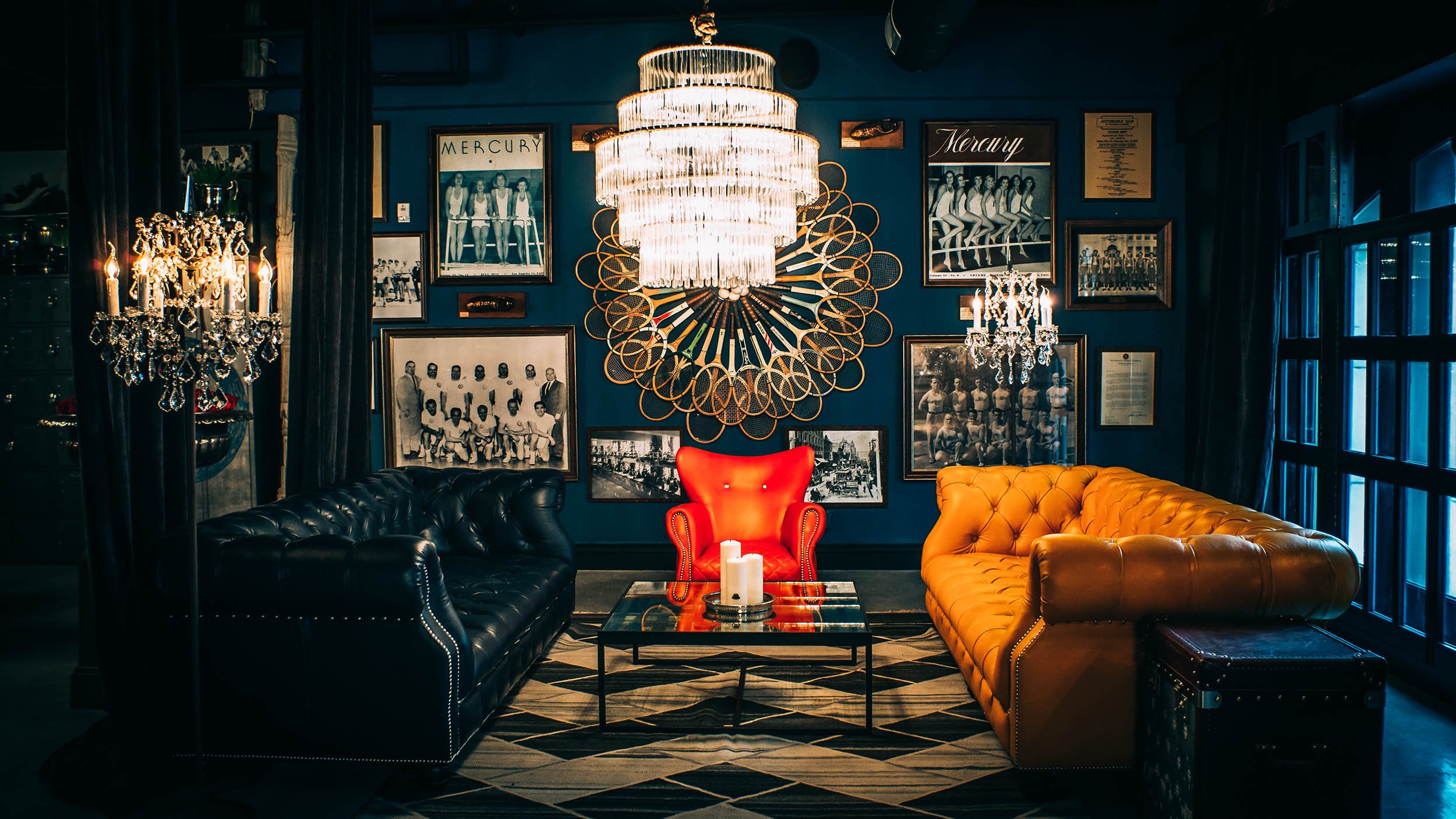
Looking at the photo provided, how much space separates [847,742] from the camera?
10.9ft

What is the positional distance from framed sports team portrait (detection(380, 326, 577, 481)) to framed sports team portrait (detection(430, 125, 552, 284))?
1.29 feet

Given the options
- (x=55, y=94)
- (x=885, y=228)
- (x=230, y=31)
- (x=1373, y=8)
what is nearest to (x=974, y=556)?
(x=885, y=228)

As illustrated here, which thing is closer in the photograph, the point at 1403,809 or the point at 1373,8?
the point at 1403,809

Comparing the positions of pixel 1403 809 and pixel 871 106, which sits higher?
pixel 871 106

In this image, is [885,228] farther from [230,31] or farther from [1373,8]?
[230,31]

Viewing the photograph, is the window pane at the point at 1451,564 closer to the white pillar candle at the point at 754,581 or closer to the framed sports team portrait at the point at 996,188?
the framed sports team portrait at the point at 996,188

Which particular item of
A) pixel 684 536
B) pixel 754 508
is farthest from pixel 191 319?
pixel 754 508

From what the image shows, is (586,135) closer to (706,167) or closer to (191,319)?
(706,167)

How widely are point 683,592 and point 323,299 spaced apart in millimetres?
2053

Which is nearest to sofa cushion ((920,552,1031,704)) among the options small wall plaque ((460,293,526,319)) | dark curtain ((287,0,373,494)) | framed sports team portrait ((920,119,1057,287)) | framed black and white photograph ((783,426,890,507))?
framed black and white photograph ((783,426,890,507))

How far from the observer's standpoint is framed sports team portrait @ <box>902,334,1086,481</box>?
19.3 ft

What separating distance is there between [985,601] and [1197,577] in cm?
104

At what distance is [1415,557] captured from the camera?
13.0 ft

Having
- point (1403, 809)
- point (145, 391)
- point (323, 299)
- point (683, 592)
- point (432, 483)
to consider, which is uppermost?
point (323, 299)
